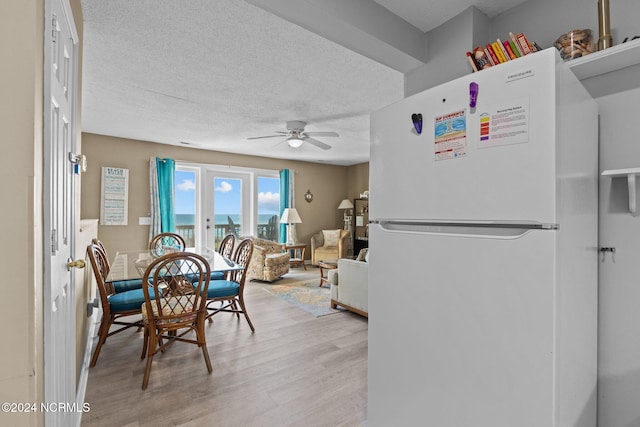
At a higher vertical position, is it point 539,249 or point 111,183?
point 111,183

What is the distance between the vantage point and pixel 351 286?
3.50 m

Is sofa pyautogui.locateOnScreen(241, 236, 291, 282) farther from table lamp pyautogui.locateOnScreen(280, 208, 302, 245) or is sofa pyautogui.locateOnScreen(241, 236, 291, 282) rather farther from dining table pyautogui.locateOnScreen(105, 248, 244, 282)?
dining table pyautogui.locateOnScreen(105, 248, 244, 282)

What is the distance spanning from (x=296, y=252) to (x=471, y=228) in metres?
5.98

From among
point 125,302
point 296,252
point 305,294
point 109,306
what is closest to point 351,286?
point 305,294

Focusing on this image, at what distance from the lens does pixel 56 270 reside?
1048 mm

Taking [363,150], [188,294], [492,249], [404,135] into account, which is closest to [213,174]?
A: [363,150]

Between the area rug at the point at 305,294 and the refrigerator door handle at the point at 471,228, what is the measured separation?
2582 millimetres

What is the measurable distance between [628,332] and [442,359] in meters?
0.80

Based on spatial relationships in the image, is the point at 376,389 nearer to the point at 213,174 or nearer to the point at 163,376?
the point at 163,376

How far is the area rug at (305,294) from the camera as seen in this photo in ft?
12.3

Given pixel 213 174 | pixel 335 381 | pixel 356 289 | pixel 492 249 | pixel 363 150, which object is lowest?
pixel 335 381

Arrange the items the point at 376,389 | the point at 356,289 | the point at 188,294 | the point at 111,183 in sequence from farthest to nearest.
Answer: the point at 111,183 < the point at 356,289 < the point at 188,294 < the point at 376,389

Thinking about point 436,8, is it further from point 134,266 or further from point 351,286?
point 134,266

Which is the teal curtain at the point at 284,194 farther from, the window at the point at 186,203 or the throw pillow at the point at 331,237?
the window at the point at 186,203
